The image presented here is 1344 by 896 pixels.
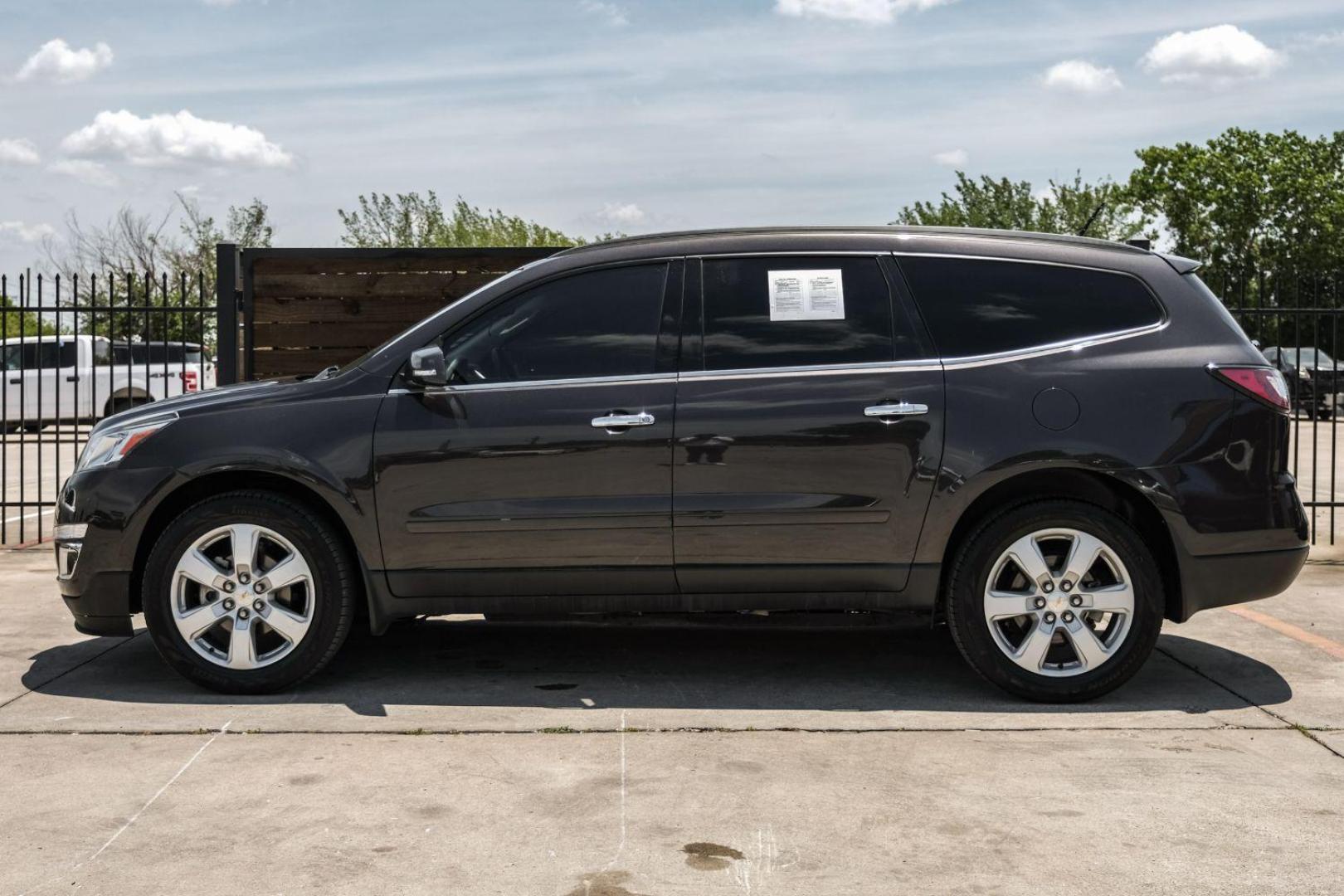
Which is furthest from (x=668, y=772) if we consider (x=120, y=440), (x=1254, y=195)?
(x=1254, y=195)

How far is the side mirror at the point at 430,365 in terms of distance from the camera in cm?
544

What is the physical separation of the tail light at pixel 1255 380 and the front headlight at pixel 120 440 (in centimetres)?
409

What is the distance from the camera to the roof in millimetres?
5750

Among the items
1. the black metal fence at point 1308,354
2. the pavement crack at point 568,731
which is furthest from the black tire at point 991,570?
the black metal fence at point 1308,354

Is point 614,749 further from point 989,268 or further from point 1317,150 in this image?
point 1317,150

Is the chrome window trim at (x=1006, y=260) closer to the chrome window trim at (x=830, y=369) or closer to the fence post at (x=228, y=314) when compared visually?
the chrome window trim at (x=830, y=369)

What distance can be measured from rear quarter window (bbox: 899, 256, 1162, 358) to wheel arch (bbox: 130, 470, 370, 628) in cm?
245

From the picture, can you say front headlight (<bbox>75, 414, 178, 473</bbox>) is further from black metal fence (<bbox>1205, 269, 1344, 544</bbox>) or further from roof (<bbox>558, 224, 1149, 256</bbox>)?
Result: black metal fence (<bbox>1205, 269, 1344, 544</bbox>)

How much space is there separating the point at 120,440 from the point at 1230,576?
14.5ft

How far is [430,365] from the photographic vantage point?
545cm

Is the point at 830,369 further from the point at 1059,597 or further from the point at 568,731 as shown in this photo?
the point at 568,731

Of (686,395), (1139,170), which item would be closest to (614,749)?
(686,395)

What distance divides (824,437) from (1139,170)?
154 ft

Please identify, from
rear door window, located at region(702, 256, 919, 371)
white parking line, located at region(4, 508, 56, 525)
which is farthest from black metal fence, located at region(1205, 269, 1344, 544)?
white parking line, located at region(4, 508, 56, 525)
